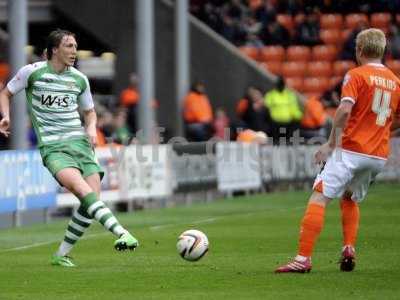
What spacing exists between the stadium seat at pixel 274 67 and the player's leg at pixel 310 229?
86.3 ft

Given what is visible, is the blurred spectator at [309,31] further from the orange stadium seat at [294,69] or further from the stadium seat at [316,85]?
the stadium seat at [316,85]

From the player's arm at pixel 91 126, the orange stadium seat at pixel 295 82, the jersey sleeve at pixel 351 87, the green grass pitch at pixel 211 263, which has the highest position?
the jersey sleeve at pixel 351 87

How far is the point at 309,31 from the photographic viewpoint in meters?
38.1

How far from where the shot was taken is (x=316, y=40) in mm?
38062

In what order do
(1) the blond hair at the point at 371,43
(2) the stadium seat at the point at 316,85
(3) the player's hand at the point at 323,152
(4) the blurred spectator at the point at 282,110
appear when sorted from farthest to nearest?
(2) the stadium seat at the point at 316,85, (4) the blurred spectator at the point at 282,110, (1) the blond hair at the point at 371,43, (3) the player's hand at the point at 323,152

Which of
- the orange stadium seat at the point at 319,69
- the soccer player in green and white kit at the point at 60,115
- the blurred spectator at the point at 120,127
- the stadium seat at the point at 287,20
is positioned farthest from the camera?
the stadium seat at the point at 287,20

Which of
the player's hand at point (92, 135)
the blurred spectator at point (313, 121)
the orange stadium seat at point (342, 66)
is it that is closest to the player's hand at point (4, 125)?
the player's hand at point (92, 135)

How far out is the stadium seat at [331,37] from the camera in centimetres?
3853

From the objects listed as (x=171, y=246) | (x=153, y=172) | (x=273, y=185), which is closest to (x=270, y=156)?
(x=273, y=185)

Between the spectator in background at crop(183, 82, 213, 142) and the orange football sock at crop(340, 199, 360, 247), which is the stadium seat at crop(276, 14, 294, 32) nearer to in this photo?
the spectator in background at crop(183, 82, 213, 142)

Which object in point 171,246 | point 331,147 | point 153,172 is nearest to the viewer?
point 331,147

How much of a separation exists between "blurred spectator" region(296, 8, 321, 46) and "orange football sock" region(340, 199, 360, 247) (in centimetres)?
2573

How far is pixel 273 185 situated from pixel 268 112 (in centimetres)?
275

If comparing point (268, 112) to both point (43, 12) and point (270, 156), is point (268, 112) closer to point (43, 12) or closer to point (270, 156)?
point (270, 156)
